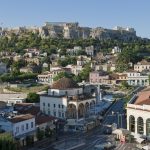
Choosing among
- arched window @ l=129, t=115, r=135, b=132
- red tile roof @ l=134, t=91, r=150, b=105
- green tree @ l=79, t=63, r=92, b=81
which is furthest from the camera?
→ green tree @ l=79, t=63, r=92, b=81

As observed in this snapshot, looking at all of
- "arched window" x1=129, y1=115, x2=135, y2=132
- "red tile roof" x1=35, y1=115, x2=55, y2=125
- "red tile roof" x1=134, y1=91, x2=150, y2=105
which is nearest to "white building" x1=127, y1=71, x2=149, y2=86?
"red tile roof" x1=134, y1=91, x2=150, y2=105

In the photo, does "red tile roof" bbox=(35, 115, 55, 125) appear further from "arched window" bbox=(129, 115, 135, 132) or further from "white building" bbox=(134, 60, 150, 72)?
"white building" bbox=(134, 60, 150, 72)

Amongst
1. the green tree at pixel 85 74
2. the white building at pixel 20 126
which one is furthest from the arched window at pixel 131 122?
the green tree at pixel 85 74

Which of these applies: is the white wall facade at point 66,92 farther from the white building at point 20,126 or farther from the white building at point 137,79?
the white building at point 137,79

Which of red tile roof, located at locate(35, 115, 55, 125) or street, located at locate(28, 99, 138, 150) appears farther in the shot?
red tile roof, located at locate(35, 115, 55, 125)

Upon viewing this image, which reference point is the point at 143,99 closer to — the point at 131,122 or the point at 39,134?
the point at 131,122

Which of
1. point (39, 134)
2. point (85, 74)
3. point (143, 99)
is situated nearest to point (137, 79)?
point (85, 74)

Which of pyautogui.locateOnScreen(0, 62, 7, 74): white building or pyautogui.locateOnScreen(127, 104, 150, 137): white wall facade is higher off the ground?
pyautogui.locateOnScreen(0, 62, 7, 74): white building
